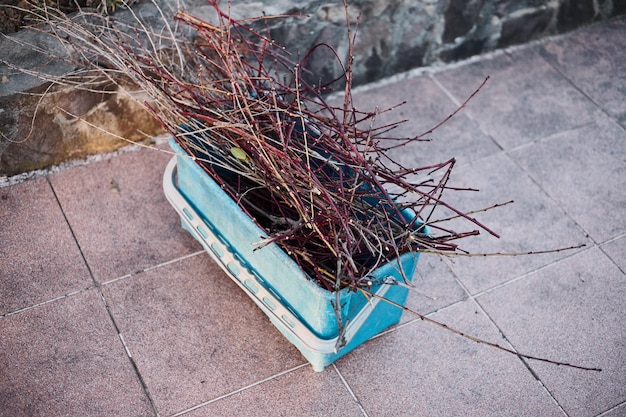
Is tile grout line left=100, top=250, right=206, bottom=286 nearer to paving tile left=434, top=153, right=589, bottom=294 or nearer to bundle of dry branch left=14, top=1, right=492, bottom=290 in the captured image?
bundle of dry branch left=14, top=1, right=492, bottom=290

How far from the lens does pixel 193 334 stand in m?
2.46

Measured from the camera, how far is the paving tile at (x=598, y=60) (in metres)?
3.55

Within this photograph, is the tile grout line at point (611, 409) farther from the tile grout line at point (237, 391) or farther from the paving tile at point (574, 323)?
the tile grout line at point (237, 391)

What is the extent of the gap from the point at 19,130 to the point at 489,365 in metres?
2.00

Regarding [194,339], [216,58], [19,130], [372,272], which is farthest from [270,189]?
[19,130]

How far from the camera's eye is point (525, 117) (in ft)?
11.2

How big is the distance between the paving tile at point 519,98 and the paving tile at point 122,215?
1559 mm

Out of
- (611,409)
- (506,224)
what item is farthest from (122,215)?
(611,409)

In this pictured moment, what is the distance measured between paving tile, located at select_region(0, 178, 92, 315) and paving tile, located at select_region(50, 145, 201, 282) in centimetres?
5

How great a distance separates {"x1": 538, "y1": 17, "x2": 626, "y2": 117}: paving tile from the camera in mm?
3549

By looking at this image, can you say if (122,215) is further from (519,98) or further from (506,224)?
(519,98)

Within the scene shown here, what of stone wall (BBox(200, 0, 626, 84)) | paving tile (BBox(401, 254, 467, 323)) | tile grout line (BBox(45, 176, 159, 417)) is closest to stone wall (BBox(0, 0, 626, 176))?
stone wall (BBox(200, 0, 626, 84))

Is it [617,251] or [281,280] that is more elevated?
[281,280]

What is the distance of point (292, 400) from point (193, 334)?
0.43 metres
